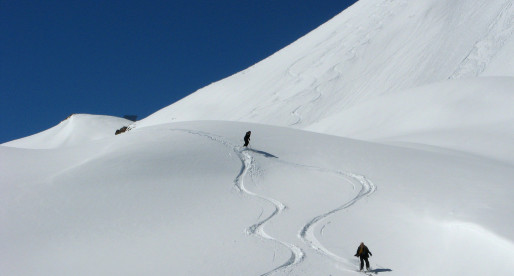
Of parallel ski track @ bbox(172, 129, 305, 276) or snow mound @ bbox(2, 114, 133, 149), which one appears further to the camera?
snow mound @ bbox(2, 114, 133, 149)

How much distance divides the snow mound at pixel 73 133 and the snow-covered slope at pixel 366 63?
22796mm

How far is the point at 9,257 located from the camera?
11.9 meters

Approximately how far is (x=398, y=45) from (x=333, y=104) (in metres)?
12.1

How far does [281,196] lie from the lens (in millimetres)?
16438

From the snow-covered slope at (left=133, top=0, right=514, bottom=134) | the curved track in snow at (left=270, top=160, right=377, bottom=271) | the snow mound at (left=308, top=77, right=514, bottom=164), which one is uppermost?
the snow-covered slope at (left=133, top=0, right=514, bottom=134)

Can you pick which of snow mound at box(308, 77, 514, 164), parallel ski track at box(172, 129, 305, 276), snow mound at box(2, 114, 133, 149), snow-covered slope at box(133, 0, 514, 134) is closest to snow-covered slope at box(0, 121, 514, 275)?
parallel ski track at box(172, 129, 305, 276)

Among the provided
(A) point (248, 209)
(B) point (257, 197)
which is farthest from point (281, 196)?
(A) point (248, 209)

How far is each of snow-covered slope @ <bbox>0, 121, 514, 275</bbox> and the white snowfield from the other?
48 millimetres

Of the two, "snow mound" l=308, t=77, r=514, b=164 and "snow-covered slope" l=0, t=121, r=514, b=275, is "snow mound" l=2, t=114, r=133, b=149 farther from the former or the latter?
"snow-covered slope" l=0, t=121, r=514, b=275

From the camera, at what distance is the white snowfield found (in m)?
11.7

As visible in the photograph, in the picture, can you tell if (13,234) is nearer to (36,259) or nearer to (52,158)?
(36,259)

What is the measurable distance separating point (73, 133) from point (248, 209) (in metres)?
80.3

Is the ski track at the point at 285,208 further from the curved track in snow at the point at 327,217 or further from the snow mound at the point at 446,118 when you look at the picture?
the snow mound at the point at 446,118

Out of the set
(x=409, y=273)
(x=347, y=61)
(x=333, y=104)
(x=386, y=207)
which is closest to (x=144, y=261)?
(x=409, y=273)
